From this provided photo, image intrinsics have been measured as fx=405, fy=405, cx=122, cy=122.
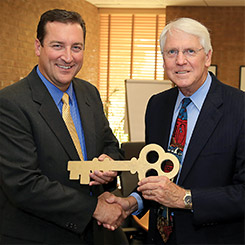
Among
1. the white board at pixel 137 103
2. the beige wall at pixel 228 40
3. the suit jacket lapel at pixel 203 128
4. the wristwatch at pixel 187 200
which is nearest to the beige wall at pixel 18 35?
the white board at pixel 137 103

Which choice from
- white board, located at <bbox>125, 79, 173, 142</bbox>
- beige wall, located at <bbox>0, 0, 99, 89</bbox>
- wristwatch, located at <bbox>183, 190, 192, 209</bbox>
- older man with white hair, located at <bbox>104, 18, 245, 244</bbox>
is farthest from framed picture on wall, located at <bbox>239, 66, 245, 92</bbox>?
wristwatch, located at <bbox>183, 190, 192, 209</bbox>

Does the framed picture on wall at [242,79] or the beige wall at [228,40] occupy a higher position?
the beige wall at [228,40]

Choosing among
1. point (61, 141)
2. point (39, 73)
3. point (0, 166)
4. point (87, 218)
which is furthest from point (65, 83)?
point (87, 218)

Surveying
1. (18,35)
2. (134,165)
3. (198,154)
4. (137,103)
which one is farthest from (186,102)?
(18,35)

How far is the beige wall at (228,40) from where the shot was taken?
339 inches

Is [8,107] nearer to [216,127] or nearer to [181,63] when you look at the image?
[181,63]

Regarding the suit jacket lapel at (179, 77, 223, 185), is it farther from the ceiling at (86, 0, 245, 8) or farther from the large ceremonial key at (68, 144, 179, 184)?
the ceiling at (86, 0, 245, 8)

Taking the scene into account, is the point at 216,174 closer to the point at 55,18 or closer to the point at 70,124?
the point at 70,124

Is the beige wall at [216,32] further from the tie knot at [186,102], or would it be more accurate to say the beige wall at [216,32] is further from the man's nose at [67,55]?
the tie knot at [186,102]

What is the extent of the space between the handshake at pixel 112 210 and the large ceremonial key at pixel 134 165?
0.68ft

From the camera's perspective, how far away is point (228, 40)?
8.66 meters

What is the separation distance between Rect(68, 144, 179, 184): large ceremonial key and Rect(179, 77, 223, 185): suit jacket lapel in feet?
0.28

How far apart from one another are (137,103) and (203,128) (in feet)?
12.9

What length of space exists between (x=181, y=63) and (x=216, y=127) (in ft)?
1.13
